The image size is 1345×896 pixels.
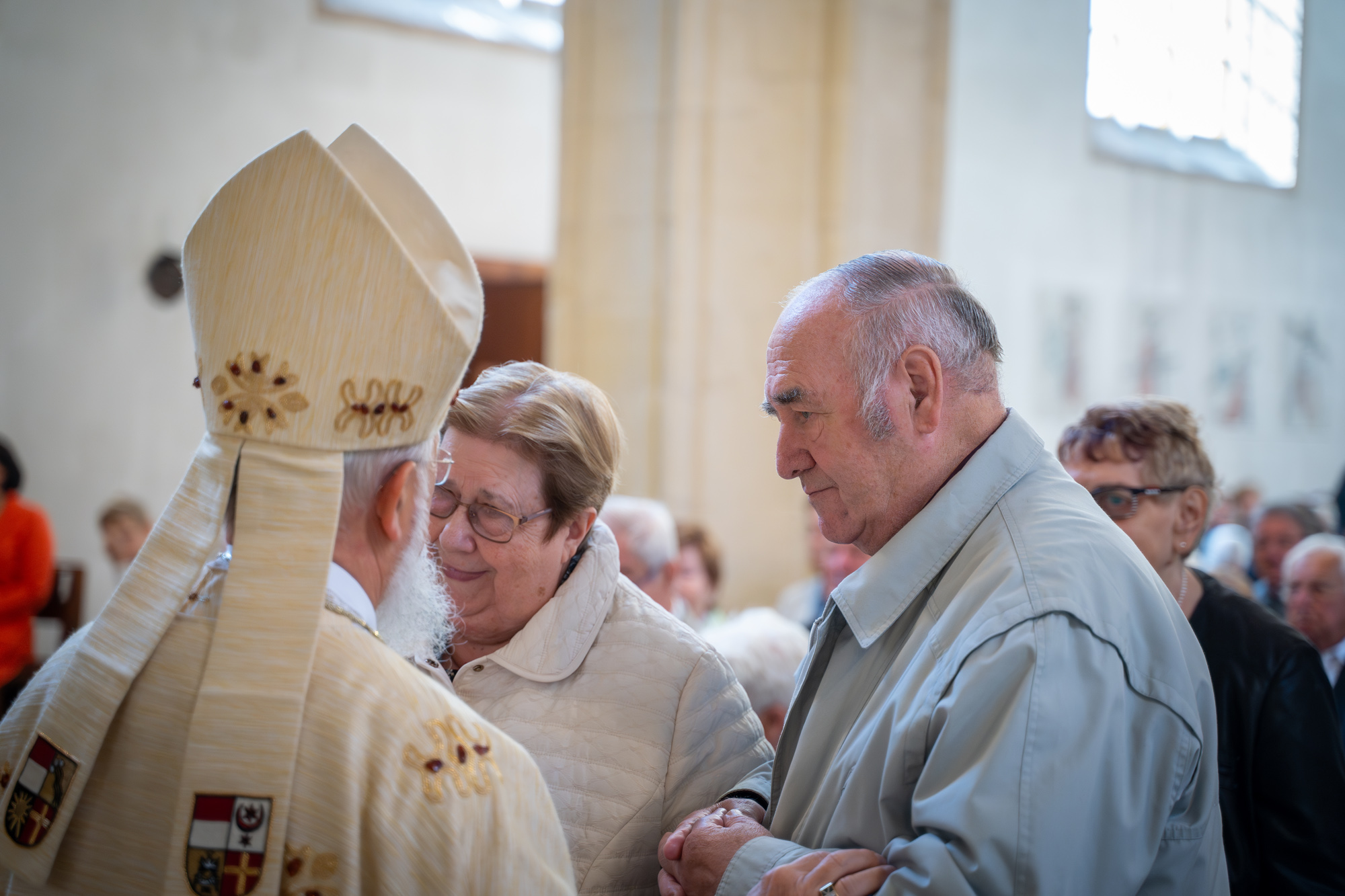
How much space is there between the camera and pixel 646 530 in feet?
13.9

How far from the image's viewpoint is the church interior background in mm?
6492

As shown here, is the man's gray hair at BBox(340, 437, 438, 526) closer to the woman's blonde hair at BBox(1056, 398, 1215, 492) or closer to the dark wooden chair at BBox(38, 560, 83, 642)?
Result: the woman's blonde hair at BBox(1056, 398, 1215, 492)

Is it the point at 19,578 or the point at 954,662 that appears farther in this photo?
the point at 19,578

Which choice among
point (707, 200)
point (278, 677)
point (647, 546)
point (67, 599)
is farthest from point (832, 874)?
point (67, 599)

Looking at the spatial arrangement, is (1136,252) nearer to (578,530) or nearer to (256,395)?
(578,530)

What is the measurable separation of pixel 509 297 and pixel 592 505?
28.3 feet

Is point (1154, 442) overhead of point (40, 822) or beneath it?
overhead

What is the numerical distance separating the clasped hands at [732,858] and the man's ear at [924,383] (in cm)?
68

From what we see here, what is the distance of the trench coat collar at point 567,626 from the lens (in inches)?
82.1

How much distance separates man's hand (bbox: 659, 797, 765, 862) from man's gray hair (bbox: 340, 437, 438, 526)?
2.65ft

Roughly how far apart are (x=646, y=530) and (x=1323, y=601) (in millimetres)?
2682

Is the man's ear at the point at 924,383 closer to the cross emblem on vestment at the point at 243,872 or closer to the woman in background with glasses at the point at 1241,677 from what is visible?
the woman in background with glasses at the point at 1241,677

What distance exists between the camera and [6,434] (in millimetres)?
9859

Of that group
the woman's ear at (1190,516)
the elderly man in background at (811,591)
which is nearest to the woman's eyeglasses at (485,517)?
the woman's ear at (1190,516)
